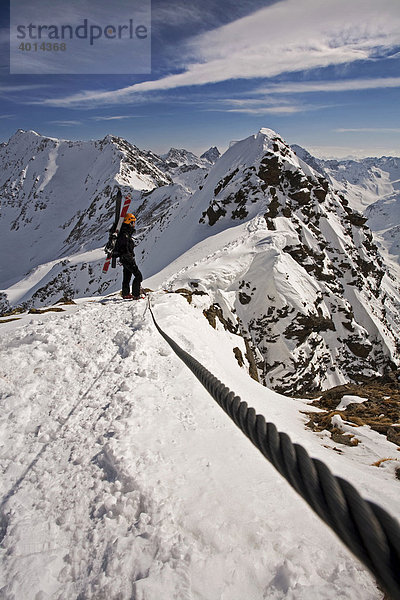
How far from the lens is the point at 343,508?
114cm

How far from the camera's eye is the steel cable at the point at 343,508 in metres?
0.94

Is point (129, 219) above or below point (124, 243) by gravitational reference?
above

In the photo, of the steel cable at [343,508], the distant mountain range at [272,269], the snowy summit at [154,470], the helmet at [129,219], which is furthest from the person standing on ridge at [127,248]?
the steel cable at [343,508]

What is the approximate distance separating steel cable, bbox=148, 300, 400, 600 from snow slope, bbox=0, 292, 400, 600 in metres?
0.18

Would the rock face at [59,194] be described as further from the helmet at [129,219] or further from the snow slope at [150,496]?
the snow slope at [150,496]

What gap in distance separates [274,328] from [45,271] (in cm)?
6075

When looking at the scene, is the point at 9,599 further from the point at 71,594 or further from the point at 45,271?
the point at 45,271

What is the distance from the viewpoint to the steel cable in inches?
37.0

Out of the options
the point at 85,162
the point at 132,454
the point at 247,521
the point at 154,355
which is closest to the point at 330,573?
the point at 247,521

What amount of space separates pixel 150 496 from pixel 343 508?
2083mm

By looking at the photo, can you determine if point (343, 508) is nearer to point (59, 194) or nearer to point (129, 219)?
point (129, 219)

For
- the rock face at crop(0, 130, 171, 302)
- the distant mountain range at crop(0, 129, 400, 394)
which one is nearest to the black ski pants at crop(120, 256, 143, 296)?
the distant mountain range at crop(0, 129, 400, 394)

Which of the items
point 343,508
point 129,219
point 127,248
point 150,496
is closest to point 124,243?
point 127,248

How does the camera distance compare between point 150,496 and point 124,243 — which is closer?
point 150,496
